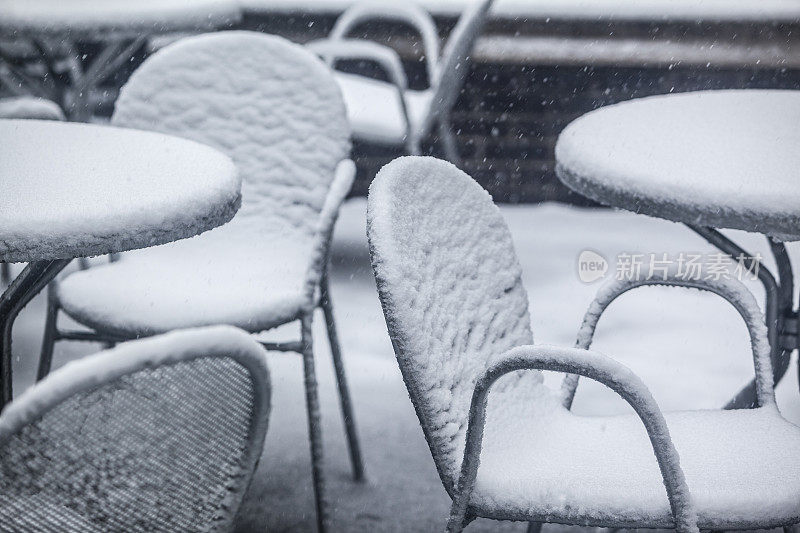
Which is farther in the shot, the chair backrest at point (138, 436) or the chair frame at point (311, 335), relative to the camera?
the chair frame at point (311, 335)

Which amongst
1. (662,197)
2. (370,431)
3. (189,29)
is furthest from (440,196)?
(189,29)

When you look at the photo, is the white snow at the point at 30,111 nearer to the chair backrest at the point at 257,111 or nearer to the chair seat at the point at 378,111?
the chair backrest at the point at 257,111

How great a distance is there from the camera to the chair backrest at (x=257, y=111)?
6.33ft

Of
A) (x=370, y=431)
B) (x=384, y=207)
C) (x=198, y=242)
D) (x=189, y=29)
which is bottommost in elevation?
(x=370, y=431)

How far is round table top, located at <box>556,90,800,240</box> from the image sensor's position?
4.39ft

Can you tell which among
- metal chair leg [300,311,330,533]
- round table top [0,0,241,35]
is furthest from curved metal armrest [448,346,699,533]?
round table top [0,0,241,35]

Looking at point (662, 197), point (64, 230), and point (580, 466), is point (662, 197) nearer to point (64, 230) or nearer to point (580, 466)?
point (580, 466)

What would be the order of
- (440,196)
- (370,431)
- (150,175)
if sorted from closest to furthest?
(440,196) → (150,175) → (370,431)

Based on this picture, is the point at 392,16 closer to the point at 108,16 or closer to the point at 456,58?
the point at 456,58

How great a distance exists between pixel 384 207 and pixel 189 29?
186cm

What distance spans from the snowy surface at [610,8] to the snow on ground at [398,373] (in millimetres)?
890

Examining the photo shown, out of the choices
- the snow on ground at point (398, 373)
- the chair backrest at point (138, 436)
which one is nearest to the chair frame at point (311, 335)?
the snow on ground at point (398, 373)

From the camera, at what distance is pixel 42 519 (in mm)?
685

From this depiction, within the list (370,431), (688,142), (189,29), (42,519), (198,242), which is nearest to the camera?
(42,519)
